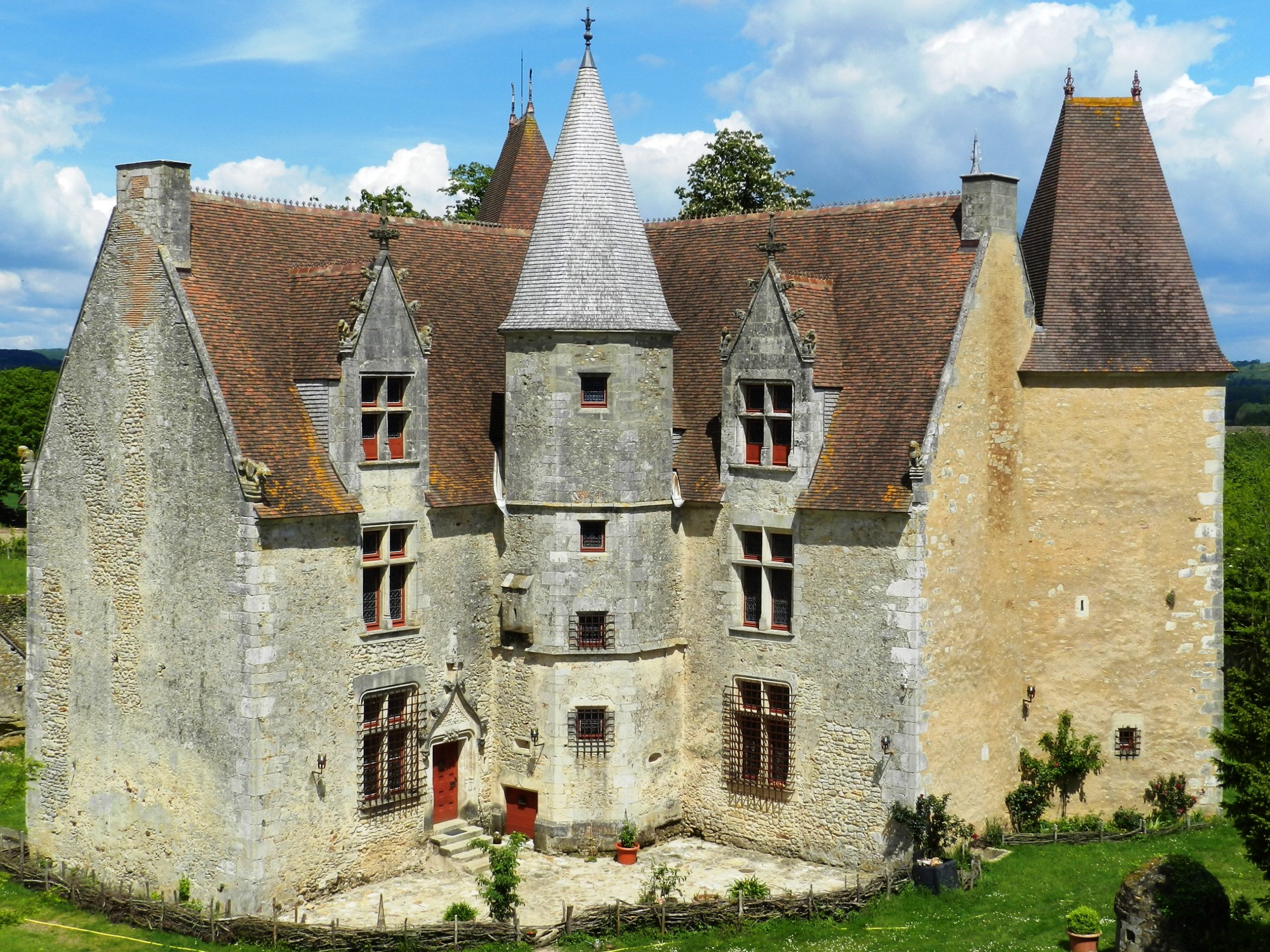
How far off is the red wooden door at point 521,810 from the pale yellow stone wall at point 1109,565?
10.1 meters

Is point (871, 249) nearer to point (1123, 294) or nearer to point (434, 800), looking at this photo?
point (1123, 294)

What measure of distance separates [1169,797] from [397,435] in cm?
1890

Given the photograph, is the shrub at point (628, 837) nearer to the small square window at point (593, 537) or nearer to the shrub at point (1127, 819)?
the small square window at point (593, 537)

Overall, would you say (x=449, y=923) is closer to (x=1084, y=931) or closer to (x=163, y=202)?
(x=1084, y=931)

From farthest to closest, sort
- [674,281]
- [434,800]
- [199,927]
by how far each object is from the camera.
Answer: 1. [674,281]
2. [434,800]
3. [199,927]

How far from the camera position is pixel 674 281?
34.8 m

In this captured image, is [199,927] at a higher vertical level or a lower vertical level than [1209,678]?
lower

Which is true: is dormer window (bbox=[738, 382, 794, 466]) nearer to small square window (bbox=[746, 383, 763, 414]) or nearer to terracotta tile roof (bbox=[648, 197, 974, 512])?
small square window (bbox=[746, 383, 763, 414])

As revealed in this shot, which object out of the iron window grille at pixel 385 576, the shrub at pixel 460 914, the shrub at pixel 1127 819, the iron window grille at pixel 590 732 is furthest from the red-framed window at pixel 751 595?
the shrub at pixel 1127 819

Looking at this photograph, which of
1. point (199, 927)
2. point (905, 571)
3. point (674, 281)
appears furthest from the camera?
point (674, 281)

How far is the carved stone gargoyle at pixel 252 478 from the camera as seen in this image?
86.8 ft

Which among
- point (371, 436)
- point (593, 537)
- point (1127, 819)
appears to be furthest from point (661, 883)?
point (1127, 819)

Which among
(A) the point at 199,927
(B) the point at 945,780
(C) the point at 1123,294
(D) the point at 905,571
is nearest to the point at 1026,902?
(B) the point at 945,780

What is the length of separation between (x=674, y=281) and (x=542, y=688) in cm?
1061
